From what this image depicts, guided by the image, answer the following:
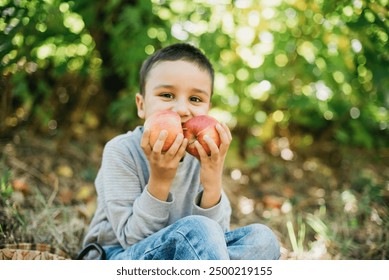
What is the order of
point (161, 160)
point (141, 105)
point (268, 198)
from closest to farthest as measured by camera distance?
1. point (161, 160)
2. point (141, 105)
3. point (268, 198)

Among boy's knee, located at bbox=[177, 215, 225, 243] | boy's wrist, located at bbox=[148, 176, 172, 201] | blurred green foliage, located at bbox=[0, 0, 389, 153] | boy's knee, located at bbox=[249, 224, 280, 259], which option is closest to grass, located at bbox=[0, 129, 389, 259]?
blurred green foliage, located at bbox=[0, 0, 389, 153]

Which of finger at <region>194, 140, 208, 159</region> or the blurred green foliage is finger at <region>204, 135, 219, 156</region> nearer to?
finger at <region>194, 140, 208, 159</region>

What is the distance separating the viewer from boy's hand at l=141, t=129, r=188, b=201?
1327 millimetres

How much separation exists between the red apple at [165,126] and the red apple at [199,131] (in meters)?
0.05

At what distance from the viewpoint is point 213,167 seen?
1.42 m

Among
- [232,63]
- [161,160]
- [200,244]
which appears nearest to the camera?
[200,244]

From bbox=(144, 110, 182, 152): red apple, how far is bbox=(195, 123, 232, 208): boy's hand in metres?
0.09

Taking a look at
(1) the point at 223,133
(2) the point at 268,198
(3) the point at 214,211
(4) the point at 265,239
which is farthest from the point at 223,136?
(2) the point at 268,198

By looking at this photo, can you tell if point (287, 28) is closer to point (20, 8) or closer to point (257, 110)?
point (257, 110)

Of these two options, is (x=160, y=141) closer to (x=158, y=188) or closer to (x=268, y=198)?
(x=158, y=188)

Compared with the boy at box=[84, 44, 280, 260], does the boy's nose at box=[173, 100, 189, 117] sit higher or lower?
higher

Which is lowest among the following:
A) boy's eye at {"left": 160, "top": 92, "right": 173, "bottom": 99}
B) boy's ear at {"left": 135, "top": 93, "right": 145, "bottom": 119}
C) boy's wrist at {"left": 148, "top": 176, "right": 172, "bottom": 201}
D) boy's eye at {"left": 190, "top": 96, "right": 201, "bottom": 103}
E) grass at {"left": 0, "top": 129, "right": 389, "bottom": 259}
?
grass at {"left": 0, "top": 129, "right": 389, "bottom": 259}

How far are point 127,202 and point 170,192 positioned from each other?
0.48 ft
